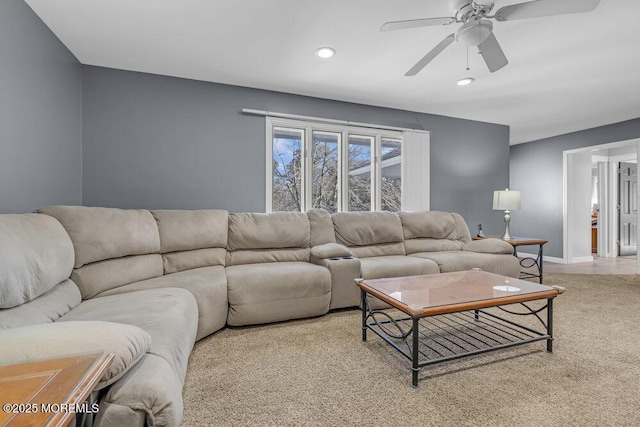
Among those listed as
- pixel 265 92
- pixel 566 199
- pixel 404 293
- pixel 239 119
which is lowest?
pixel 404 293

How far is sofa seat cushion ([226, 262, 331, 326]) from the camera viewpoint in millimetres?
2453

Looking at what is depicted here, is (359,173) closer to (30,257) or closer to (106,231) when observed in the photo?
(106,231)

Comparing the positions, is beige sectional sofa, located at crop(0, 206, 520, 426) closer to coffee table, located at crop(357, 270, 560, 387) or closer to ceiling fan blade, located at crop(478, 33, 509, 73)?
coffee table, located at crop(357, 270, 560, 387)

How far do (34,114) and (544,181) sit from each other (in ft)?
24.8

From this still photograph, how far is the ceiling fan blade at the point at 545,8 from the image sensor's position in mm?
1555

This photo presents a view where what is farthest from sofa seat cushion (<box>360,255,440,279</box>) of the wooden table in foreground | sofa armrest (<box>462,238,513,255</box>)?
the wooden table in foreground

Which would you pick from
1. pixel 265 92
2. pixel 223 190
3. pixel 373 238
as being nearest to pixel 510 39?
pixel 373 238

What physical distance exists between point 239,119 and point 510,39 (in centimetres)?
278

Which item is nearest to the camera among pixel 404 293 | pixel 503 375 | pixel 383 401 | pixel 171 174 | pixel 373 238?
pixel 383 401

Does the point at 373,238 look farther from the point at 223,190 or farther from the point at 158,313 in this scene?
the point at 158,313

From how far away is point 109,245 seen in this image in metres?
2.16

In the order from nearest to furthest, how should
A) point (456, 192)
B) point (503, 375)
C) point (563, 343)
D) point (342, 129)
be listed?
point (503, 375) < point (563, 343) < point (342, 129) < point (456, 192)

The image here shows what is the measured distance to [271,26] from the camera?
239 cm

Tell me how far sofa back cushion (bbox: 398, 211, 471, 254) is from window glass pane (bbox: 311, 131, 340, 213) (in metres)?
0.93
